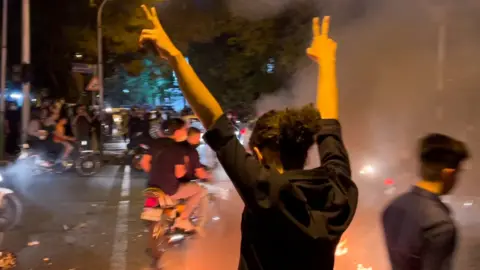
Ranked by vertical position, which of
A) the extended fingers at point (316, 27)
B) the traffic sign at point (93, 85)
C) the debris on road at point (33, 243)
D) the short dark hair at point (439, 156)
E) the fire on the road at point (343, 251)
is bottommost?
the debris on road at point (33, 243)

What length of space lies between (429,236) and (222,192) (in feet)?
21.8

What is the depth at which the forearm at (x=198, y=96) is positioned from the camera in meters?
1.39

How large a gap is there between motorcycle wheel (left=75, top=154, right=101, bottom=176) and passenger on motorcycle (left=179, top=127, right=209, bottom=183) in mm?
6198

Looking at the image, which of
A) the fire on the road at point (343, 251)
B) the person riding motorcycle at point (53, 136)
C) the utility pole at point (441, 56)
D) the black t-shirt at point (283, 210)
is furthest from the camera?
the person riding motorcycle at point (53, 136)

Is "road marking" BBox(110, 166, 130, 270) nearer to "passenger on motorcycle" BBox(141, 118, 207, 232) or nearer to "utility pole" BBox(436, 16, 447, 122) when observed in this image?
"passenger on motorcycle" BBox(141, 118, 207, 232)

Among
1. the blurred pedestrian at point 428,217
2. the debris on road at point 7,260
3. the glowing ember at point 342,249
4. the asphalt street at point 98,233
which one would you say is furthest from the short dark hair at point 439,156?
the debris on road at point 7,260

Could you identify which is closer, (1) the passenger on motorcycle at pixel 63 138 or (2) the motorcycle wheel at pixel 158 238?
(2) the motorcycle wheel at pixel 158 238

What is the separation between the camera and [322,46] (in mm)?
1770

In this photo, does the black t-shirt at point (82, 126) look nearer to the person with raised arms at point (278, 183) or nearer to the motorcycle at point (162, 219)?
the motorcycle at point (162, 219)

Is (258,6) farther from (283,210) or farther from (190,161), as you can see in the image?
(283,210)

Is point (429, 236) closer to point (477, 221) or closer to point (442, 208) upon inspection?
point (442, 208)

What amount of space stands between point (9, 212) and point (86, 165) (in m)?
4.92

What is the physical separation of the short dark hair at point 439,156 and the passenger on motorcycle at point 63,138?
909cm

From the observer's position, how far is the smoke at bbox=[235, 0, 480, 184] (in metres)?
6.45
